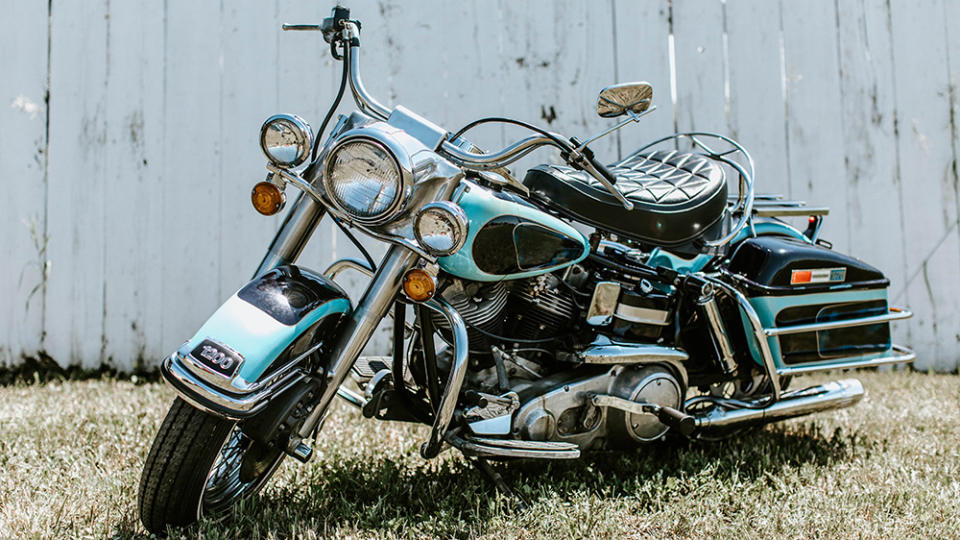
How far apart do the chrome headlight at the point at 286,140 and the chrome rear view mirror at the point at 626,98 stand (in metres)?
0.79

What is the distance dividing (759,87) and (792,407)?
2.11 m

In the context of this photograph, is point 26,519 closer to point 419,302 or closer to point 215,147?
point 419,302

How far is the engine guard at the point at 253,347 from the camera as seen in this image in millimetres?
1686

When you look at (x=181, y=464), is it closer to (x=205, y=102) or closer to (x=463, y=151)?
(x=463, y=151)

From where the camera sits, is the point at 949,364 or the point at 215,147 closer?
the point at 215,147

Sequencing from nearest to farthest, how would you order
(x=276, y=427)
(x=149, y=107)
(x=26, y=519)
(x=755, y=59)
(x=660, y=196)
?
(x=276, y=427)
(x=26, y=519)
(x=660, y=196)
(x=149, y=107)
(x=755, y=59)

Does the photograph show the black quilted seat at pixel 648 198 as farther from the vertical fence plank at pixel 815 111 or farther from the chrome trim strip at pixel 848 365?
the vertical fence plank at pixel 815 111

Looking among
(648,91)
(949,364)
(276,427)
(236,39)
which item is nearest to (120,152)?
(236,39)

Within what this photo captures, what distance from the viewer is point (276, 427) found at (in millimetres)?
1842

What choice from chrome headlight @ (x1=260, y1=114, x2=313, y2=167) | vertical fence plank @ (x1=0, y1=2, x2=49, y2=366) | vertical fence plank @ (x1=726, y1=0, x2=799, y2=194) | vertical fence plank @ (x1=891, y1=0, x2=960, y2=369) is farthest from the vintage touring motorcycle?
vertical fence plank @ (x1=0, y1=2, x2=49, y2=366)

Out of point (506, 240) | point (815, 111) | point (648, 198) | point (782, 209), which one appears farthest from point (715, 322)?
point (815, 111)

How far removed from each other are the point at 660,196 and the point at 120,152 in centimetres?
279

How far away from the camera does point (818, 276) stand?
2.64 m

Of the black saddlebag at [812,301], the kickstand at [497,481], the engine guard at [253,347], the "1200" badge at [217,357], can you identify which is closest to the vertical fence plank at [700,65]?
the black saddlebag at [812,301]
